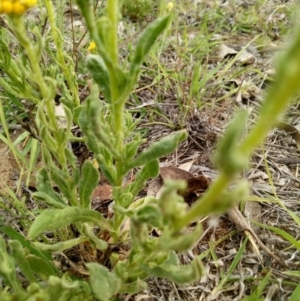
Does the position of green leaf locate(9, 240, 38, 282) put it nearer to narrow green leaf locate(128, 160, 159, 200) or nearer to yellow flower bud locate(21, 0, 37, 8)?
narrow green leaf locate(128, 160, 159, 200)

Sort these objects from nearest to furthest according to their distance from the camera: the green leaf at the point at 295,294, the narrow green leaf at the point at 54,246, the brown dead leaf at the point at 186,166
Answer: the narrow green leaf at the point at 54,246
the green leaf at the point at 295,294
the brown dead leaf at the point at 186,166

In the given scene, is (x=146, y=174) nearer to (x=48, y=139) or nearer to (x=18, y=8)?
(x=48, y=139)

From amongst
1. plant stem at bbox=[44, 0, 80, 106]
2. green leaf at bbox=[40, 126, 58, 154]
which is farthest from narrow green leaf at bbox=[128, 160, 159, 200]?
plant stem at bbox=[44, 0, 80, 106]

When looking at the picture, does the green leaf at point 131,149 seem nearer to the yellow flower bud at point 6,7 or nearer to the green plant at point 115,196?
the green plant at point 115,196

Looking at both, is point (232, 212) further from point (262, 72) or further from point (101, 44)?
point (262, 72)

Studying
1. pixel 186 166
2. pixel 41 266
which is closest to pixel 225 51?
pixel 186 166

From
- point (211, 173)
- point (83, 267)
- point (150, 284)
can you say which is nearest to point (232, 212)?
point (211, 173)

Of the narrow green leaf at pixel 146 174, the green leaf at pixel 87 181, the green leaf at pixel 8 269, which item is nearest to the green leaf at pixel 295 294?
the narrow green leaf at pixel 146 174
